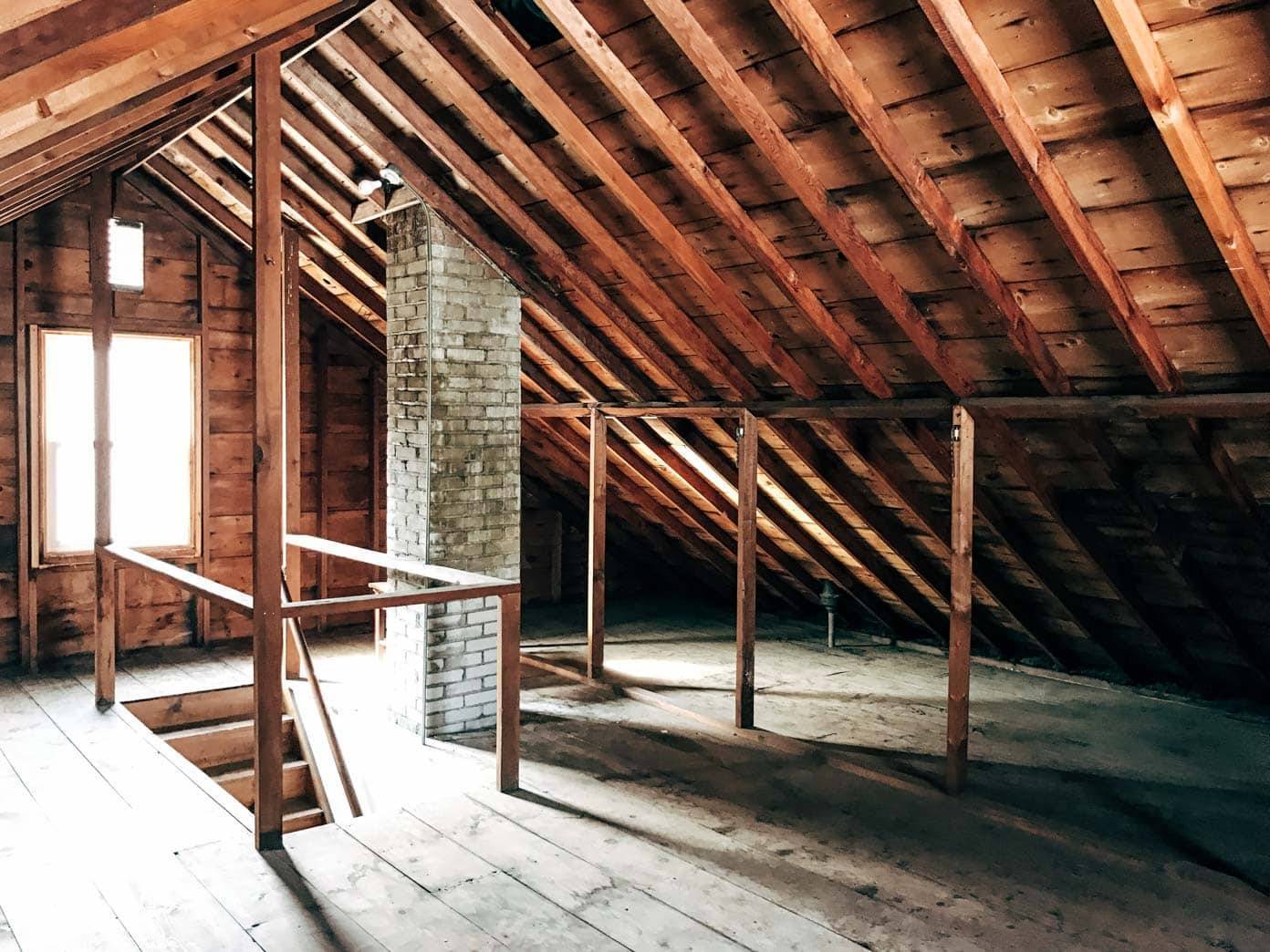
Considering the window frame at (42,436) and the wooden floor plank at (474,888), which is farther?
the window frame at (42,436)

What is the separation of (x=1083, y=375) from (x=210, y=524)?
639cm

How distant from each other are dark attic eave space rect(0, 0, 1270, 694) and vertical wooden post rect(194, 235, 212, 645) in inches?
25.5

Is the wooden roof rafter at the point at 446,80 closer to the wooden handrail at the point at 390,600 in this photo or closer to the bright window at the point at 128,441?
the wooden handrail at the point at 390,600

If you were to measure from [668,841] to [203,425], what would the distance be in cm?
529

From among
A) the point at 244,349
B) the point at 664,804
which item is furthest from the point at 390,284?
the point at 664,804

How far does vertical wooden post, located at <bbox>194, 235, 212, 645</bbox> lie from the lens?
25.7 feet

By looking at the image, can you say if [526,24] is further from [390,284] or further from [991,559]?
[991,559]

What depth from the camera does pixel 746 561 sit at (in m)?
6.00

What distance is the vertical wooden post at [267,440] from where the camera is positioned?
4.11 meters

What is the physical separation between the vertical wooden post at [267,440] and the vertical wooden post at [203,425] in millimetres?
4061

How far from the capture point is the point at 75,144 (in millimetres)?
3807

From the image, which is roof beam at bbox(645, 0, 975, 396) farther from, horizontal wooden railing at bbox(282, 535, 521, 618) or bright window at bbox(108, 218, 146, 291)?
bright window at bbox(108, 218, 146, 291)

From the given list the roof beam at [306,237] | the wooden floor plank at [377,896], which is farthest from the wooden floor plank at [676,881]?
the roof beam at [306,237]

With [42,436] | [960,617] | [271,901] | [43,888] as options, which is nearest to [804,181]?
[960,617]
